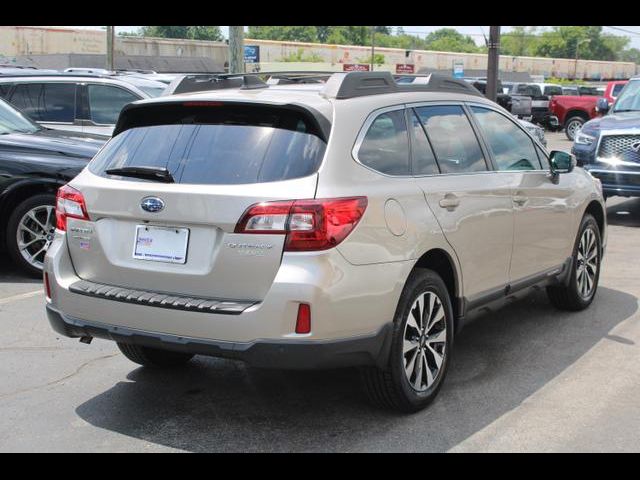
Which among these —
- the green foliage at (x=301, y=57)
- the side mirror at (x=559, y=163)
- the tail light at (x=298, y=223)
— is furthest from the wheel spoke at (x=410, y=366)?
the green foliage at (x=301, y=57)

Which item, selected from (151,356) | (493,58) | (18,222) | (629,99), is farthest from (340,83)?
(493,58)

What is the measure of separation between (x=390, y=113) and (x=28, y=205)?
4.29 meters

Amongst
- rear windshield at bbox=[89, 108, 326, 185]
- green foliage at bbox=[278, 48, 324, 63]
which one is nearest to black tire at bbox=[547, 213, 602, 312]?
rear windshield at bbox=[89, 108, 326, 185]

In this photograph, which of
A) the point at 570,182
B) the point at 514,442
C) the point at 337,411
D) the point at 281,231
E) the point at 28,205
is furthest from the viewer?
the point at 28,205

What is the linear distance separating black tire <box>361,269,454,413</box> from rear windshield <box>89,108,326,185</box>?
87cm

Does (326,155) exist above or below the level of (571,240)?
above

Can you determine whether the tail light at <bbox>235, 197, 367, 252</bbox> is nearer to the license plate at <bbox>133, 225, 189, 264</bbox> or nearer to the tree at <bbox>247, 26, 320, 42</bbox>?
the license plate at <bbox>133, 225, 189, 264</bbox>

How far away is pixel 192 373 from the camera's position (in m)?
5.19

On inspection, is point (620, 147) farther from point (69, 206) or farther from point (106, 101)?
point (69, 206)

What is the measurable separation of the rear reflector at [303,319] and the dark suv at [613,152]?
8.28 meters

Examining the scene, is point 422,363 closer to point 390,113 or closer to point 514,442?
point 514,442

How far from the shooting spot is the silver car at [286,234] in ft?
12.6

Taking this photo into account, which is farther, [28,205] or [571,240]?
[28,205]
